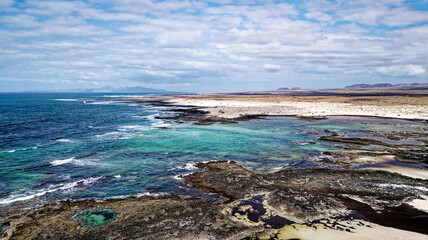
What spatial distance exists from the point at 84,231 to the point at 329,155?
23.6m

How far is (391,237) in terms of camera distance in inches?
468

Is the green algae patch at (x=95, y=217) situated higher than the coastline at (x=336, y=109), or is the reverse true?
the coastline at (x=336, y=109)

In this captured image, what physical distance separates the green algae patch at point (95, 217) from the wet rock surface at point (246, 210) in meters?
0.13

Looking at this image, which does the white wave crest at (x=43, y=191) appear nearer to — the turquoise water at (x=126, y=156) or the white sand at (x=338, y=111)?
the turquoise water at (x=126, y=156)

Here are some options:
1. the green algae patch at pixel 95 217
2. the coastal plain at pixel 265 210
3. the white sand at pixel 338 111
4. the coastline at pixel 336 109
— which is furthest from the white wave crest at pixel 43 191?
the white sand at pixel 338 111

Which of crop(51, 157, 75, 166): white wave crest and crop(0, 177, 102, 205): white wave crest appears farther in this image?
crop(51, 157, 75, 166): white wave crest

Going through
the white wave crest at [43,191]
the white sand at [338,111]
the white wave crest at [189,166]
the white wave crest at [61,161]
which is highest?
the white sand at [338,111]

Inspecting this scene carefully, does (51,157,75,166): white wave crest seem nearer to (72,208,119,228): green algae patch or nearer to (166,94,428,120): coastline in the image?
(72,208,119,228): green algae patch

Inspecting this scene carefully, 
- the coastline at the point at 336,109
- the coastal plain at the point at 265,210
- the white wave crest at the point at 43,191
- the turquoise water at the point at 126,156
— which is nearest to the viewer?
the coastal plain at the point at 265,210

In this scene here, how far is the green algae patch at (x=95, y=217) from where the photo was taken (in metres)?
13.2

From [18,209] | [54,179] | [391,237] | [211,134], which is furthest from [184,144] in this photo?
[391,237]

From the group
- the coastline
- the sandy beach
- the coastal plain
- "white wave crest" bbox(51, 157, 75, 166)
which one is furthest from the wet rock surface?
the sandy beach

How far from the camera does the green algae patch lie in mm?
13219

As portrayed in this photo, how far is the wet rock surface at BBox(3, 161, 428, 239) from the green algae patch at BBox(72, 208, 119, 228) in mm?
134
